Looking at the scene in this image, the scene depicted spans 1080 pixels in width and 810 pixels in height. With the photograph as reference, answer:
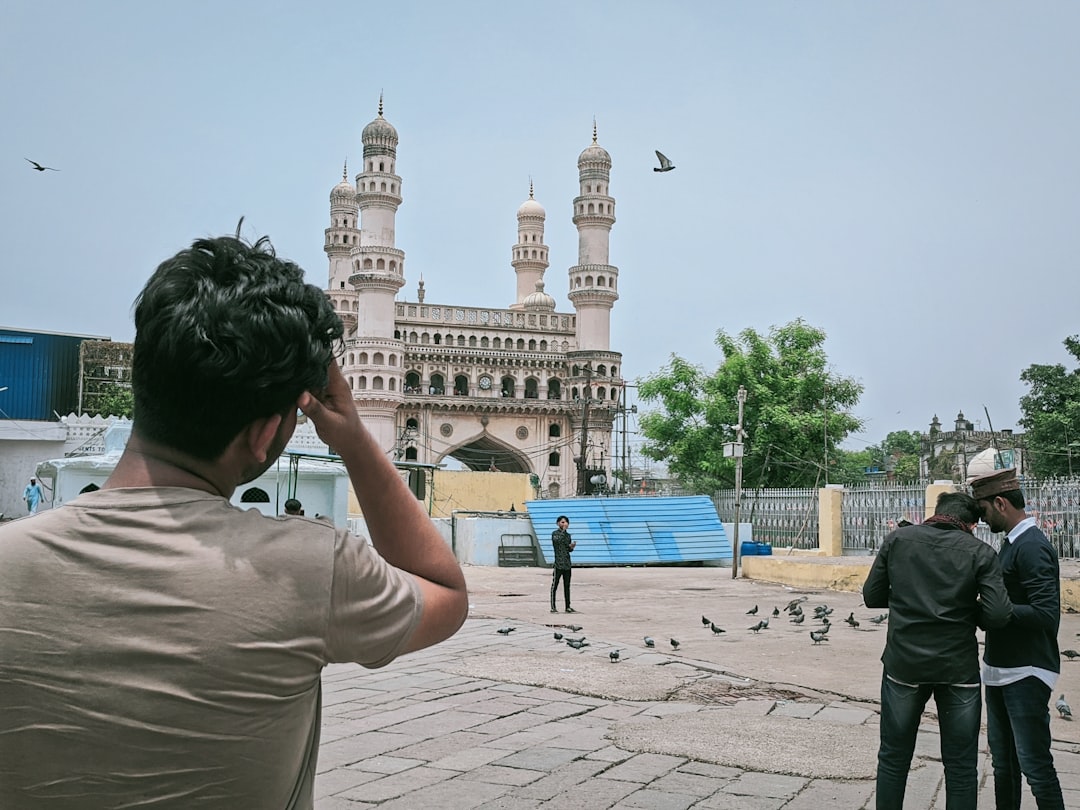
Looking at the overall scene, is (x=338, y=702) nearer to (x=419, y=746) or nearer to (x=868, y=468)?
(x=419, y=746)

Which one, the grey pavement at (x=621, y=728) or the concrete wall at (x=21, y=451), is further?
the concrete wall at (x=21, y=451)

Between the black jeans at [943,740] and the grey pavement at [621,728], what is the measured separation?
0.64 meters

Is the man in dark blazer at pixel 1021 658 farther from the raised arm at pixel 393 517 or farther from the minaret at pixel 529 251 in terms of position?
the minaret at pixel 529 251

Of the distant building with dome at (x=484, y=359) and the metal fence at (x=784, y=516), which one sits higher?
the distant building with dome at (x=484, y=359)

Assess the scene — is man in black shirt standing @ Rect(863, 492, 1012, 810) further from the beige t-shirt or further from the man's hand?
the beige t-shirt

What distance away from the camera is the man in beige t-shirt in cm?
121

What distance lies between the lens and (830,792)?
4.37 meters

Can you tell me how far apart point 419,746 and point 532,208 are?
50367 millimetres

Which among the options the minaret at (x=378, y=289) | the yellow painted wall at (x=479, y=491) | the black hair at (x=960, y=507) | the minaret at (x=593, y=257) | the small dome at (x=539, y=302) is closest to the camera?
the black hair at (x=960, y=507)

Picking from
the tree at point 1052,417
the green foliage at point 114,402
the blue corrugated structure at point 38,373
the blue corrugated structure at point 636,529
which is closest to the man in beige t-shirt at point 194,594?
the blue corrugated structure at point 636,529

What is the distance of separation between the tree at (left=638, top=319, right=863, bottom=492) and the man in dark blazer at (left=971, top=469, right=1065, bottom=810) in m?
28.9

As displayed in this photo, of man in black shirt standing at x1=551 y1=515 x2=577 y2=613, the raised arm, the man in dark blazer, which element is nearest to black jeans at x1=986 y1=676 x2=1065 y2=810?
the man in dark blazer

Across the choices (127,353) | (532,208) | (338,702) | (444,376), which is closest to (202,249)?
(338,702)

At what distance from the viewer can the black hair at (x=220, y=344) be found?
1.27m
